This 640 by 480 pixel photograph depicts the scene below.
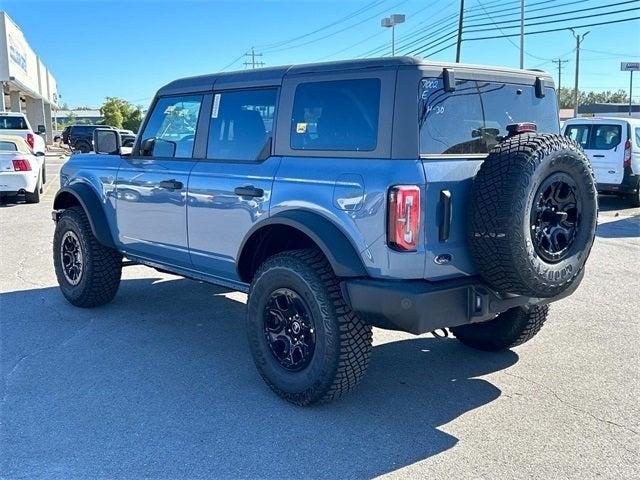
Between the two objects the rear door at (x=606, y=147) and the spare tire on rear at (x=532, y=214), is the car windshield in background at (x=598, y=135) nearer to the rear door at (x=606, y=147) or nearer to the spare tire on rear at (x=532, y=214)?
the rear door at (x=606, y=147)

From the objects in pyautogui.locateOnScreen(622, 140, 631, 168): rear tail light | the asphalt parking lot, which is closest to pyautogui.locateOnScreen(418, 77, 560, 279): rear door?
the asphalt parking lot

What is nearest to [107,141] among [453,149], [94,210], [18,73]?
[94,210]

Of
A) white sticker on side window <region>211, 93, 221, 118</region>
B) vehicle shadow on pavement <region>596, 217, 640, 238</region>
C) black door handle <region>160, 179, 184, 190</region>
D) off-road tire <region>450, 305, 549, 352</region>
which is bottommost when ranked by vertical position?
off-road tire <region>450, 305, 549, 352</region>

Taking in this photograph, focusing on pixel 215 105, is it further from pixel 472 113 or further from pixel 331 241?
pixel 472 113

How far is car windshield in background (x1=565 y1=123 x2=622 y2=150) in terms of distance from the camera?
1368 centimetres

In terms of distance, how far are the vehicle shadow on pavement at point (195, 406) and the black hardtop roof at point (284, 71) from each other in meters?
2.01

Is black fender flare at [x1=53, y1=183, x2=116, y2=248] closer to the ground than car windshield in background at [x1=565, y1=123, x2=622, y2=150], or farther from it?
closer to the ground

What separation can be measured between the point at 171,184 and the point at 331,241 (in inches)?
71.7

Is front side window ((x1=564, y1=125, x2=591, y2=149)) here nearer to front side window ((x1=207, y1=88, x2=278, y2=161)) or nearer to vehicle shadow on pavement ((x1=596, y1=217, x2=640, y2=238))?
vehicle shadow on pavement ((x1=596, y1=217, x2=640, y2=238))

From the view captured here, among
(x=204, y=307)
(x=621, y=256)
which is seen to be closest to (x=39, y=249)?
(x=204, y=307)

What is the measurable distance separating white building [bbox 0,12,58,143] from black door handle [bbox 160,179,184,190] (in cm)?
2943

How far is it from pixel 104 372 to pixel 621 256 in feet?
23.4

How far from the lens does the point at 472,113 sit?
3.88 metres

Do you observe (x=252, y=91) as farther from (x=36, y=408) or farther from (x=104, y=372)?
(x=36, y=408)
